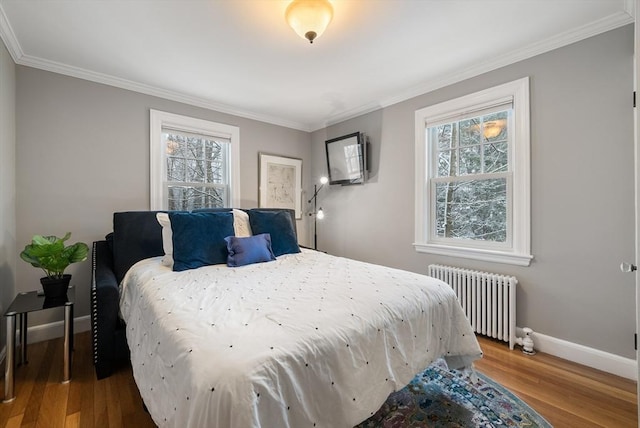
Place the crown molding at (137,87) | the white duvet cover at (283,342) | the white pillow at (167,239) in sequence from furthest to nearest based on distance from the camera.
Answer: the crown molding at (137,87)
the white pillow at (167,239)
the white duvet cover at (283,342)

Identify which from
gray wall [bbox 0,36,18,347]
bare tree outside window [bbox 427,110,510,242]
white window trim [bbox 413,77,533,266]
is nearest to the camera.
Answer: gray wall [bbox 0,36,18,347]

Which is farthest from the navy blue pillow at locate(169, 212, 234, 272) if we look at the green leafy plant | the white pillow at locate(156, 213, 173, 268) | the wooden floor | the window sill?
the window sill

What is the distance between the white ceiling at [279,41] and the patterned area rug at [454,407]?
2.45 meters

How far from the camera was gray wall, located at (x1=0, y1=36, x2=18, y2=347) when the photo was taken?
2.00m

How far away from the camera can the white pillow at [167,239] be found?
2176mm

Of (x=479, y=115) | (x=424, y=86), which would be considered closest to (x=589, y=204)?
(x=479, y=115)

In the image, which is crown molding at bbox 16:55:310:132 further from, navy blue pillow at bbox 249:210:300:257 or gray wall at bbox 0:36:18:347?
navy blue pillow at bbox 249:210:300:257

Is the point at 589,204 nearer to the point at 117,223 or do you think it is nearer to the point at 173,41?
the point at 173,41

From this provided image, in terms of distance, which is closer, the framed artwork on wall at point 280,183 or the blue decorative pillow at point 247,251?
the blue decorative pillow at point 247,251

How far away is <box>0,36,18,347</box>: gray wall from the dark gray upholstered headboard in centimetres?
63

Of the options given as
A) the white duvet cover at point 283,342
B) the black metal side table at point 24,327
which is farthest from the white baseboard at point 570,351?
the white duvet cover at point 283,342

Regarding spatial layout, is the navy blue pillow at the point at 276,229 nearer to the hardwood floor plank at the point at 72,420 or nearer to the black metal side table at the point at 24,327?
the black metal side table at the point at 24,327

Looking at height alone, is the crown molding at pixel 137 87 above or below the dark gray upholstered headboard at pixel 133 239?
above

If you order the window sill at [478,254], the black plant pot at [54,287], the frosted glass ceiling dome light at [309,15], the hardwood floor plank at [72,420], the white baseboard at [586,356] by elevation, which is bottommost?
the hardwood floor plank at [72,420]
